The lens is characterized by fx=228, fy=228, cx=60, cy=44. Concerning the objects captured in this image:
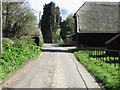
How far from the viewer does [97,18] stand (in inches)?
1347

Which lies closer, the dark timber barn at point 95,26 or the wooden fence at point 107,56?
the wooden fence at point 107,56

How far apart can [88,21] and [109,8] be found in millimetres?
5203

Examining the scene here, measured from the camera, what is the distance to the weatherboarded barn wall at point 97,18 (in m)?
32.7

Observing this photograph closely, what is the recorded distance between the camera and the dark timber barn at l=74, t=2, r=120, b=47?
32.6m

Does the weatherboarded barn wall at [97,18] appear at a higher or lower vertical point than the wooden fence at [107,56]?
higher

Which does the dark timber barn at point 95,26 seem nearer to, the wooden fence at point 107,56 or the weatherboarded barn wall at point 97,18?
the weatherboarded barn wall at point 97,18

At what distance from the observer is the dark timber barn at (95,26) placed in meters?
32.6

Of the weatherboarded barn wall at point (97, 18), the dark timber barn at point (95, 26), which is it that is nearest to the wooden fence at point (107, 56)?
the dark timber barn at point (95, 26)

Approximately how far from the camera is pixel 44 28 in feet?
211

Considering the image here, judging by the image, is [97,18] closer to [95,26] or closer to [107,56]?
[95,26]

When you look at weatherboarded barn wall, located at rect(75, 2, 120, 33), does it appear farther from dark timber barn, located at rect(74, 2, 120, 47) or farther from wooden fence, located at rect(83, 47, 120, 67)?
wooden fence, located at rect(83, 47, 120, 67)

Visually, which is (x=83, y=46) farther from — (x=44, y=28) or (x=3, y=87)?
(x=44, y=28)

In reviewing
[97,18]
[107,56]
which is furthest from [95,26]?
[107,56]

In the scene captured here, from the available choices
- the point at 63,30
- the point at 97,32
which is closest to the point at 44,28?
the point at 63,30
